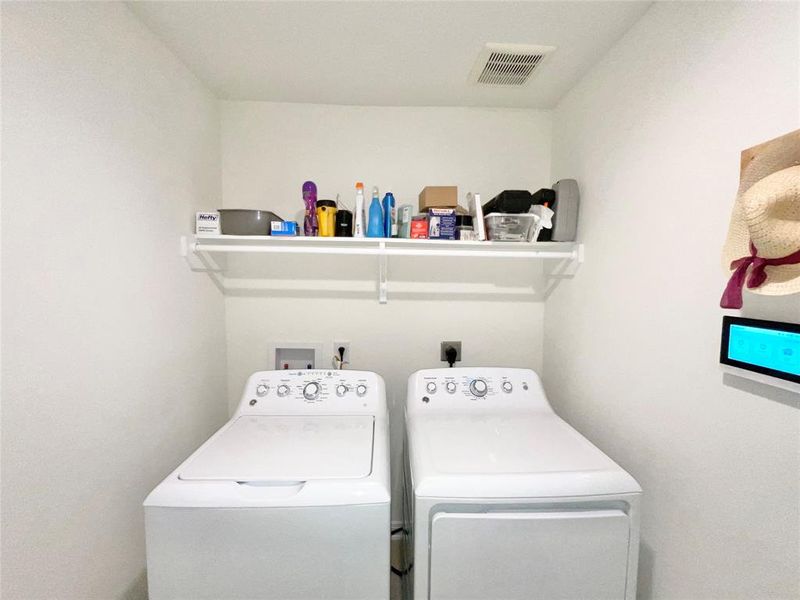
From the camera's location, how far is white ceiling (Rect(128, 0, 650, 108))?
1154 millimetres

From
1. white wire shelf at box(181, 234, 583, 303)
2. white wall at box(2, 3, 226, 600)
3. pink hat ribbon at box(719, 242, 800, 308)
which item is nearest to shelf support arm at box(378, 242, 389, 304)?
white wire shelf at box(181, 234, 583, 303)

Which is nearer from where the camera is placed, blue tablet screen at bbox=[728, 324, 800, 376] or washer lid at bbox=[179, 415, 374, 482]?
blue tablet screen at bbox=[728, 324, 800, 376]

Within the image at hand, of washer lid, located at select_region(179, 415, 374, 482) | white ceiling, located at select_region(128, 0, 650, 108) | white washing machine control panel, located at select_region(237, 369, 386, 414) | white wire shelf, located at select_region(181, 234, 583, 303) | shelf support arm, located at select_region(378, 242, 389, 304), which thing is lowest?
washer lid, located at select_region(179, 415, 374, 482)

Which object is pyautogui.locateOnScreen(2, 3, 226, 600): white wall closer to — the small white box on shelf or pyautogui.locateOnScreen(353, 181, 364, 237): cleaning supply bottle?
the small white box on shelf

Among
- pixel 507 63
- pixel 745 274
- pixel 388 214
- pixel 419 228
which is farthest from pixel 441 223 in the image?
pixel 745 274

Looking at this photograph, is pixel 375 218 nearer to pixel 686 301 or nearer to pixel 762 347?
pixel 686 301

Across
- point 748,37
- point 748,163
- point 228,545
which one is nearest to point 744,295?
point 748,163

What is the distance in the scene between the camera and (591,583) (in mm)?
949

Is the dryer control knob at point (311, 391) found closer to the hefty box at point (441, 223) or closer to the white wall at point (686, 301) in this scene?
the hefty box at point (441, 223)

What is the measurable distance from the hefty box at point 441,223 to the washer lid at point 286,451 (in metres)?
0.83

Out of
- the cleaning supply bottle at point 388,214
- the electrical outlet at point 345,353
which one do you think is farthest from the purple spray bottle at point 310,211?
the electrical outlet at point 345,353

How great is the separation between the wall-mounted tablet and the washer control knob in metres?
0.83

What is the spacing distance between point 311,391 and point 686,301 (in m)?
1.35

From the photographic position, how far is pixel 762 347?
77 centimetres
